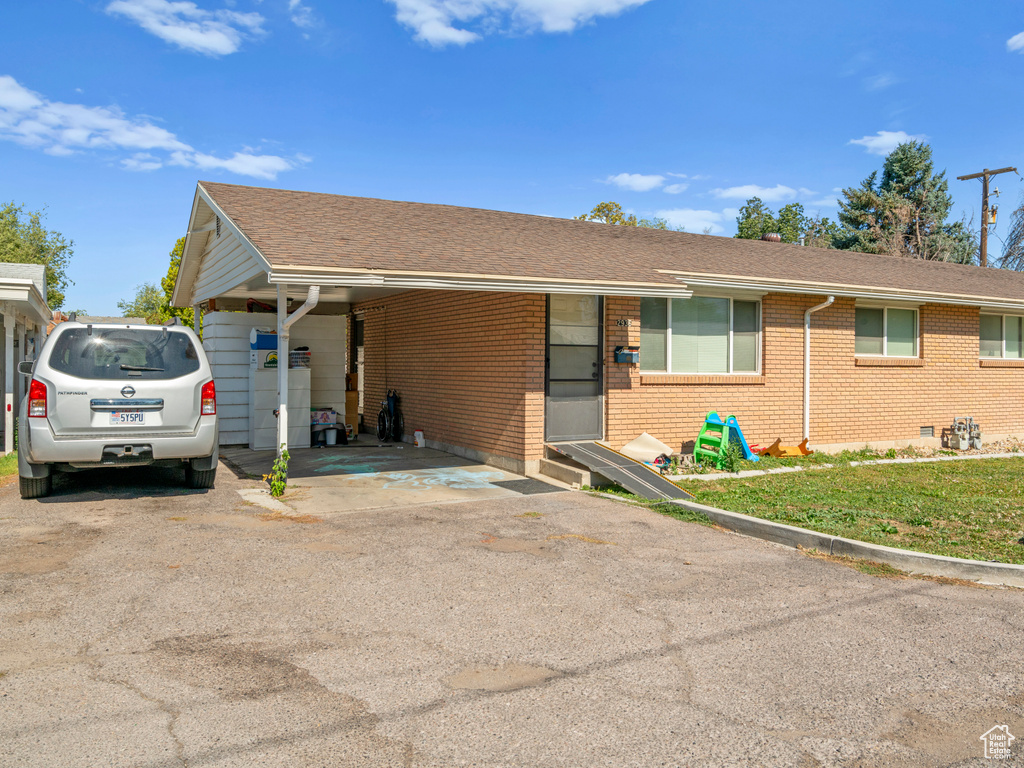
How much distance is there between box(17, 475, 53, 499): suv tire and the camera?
8.18 metres

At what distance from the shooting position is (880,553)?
628 centimetres

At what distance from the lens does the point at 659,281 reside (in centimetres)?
1059

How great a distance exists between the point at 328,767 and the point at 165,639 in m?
1.89

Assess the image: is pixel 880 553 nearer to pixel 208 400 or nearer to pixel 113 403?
pixel 208 400

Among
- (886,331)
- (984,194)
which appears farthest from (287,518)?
(984,194)

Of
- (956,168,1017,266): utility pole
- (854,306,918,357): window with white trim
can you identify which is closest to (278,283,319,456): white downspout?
(854,306,918,357): window with white trim

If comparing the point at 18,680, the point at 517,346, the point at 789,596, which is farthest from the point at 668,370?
the point at 18,680

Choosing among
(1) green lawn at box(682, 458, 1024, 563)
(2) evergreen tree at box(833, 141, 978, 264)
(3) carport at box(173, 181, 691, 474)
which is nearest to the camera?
(1) green lawn at box(682, 458, 1024, 563)

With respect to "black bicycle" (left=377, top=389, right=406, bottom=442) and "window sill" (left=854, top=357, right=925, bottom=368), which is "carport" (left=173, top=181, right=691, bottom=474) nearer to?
"black bicycle" (left=377, top=389, right=406, bottom=442)

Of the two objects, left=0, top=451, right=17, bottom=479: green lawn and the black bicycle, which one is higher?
the black bicycle

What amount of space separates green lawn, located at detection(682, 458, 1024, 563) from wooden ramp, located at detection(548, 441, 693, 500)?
42 cm

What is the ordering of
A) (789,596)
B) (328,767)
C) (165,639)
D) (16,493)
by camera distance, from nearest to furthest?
(328,767) < (165,639) < (789,596) < (16,493)

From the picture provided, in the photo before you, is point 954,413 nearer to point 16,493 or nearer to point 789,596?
point 789,596

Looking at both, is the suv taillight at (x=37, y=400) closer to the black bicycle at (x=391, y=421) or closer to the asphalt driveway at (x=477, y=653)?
the asphalt driveway at (x=477, y=653)
